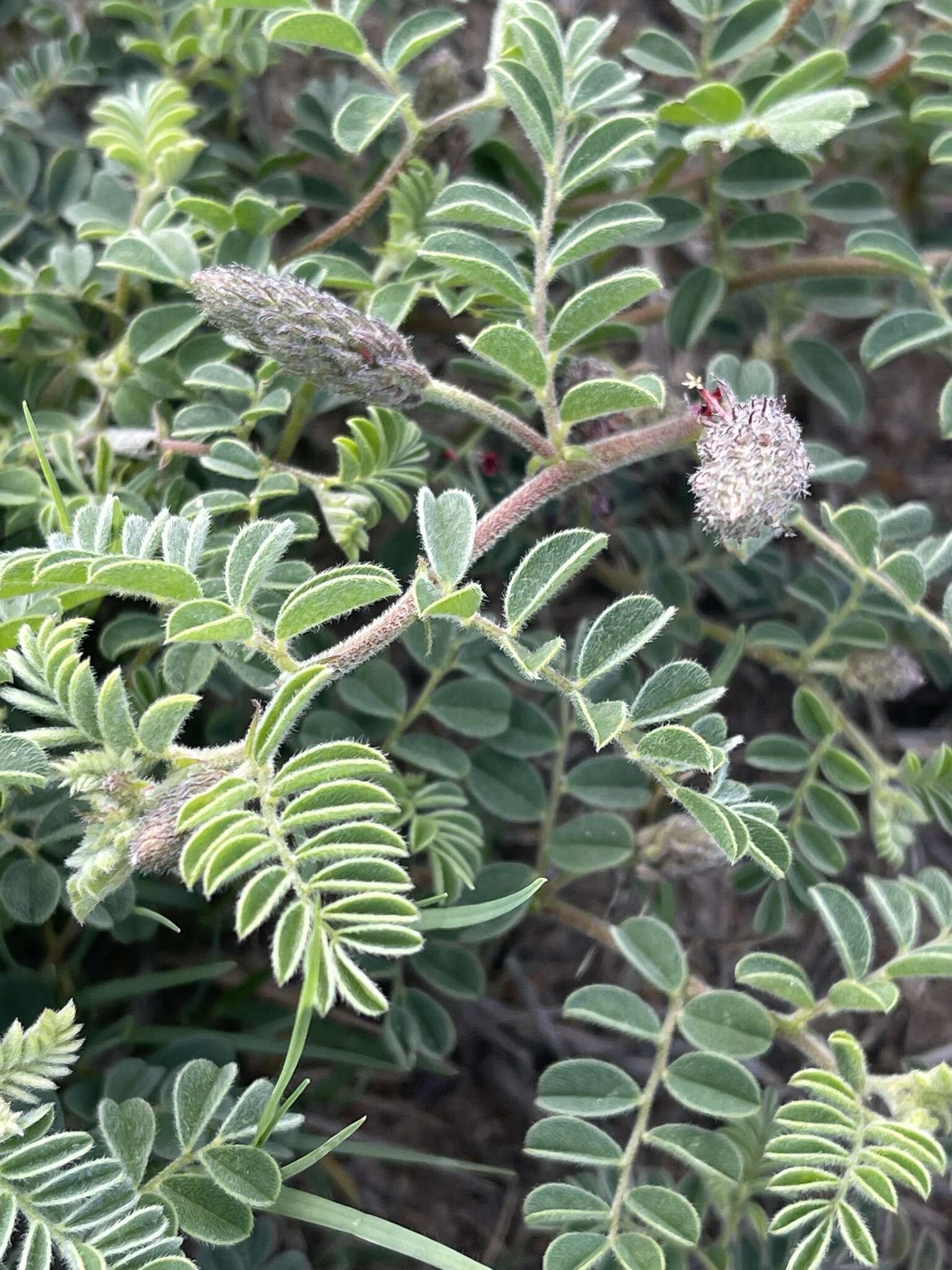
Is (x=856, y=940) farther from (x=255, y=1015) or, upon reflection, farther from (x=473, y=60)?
(x=473, y=60)

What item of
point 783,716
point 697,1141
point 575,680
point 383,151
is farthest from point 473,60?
point 697,1141

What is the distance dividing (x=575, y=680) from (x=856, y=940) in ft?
1.97

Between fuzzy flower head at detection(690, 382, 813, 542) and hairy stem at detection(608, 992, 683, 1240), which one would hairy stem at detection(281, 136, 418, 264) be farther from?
hairy stem at detection(608, 992, 683, 1240)

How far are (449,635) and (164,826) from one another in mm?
706

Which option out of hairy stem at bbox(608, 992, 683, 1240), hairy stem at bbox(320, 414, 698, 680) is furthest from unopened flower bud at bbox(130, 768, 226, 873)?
hairy stem at bbox(608, 992, 683, 1240)

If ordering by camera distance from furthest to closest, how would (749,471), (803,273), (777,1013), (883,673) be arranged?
(803,273) < (883,673) < (777,1013) < (749,471)

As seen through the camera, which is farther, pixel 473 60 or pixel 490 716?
pixel 473 60

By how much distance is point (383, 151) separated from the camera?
7.47 ft

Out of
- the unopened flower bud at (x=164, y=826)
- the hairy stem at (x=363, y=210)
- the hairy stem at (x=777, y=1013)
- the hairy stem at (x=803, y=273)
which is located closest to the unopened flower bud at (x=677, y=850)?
the hairy stem at (x=777, y=1013)

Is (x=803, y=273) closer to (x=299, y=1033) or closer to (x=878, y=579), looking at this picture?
(x=878, y=579)

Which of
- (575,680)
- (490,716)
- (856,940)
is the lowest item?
(856,940)

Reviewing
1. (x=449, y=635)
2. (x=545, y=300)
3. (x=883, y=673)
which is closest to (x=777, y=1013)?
(x=883, y=673)

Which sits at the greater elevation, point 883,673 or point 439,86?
point 439,86

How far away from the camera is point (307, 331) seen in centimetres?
140
